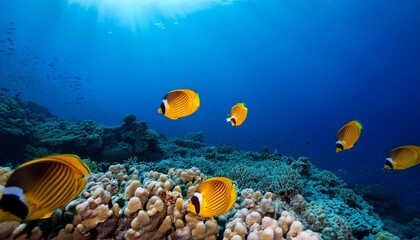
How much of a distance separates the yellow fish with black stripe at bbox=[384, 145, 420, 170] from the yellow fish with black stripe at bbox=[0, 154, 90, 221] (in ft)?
14.2

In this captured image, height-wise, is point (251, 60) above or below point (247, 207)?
above

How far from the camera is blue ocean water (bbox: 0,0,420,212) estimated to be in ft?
196

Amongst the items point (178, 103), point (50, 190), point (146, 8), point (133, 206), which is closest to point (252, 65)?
point (146, 8)

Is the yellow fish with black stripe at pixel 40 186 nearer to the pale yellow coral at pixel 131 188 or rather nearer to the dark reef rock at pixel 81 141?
the pale yellow coral at pixel 131 188

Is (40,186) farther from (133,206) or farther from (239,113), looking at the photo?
(239,113)

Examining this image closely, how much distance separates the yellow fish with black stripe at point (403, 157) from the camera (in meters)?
3.84

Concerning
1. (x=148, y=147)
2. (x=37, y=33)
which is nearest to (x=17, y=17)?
(x=37, y=33)

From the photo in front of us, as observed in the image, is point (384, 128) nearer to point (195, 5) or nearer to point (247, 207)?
point (195, 5)

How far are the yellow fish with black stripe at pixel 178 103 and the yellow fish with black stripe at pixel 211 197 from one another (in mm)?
1220

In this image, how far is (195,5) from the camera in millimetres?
54844

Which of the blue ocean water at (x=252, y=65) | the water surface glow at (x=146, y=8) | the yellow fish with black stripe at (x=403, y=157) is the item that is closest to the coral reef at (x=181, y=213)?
the yellow fish with black stripe at (x=403, y=157)

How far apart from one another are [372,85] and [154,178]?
15463cm

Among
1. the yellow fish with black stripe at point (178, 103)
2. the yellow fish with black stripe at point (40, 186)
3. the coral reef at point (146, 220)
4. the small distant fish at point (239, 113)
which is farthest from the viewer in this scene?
the small distant fish at point (239, 113)

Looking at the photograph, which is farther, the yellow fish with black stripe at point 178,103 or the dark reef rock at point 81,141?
the dark reef rock at point 81,141
